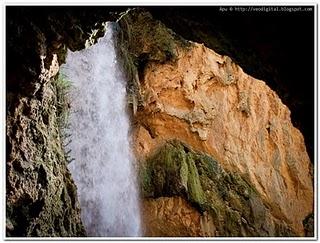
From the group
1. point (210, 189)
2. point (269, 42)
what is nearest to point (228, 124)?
point (210, 189)

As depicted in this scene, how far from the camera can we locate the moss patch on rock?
571 centimetres

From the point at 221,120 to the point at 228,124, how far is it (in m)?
0.13

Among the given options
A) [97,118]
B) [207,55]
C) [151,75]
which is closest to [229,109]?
[207,55]

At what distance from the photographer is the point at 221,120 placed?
637cm

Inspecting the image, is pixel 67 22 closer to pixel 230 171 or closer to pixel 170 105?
pixel 170 105

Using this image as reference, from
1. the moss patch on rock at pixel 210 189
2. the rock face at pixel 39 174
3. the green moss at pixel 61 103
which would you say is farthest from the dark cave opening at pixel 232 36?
the moss patch on rock at pixel 210 189

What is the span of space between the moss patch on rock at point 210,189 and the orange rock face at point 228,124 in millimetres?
149

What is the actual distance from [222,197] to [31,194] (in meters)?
3.64

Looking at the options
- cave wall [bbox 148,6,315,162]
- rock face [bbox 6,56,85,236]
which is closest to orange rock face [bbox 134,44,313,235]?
rock face [bbox 6,56,85,236]

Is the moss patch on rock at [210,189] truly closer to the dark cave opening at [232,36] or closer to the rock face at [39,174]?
the rock face at [39,174]

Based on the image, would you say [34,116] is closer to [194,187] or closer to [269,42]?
[269,42]

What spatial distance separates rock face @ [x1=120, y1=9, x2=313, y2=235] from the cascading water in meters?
0.30

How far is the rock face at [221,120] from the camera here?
6.11 meters

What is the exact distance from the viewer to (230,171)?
6215 mm
